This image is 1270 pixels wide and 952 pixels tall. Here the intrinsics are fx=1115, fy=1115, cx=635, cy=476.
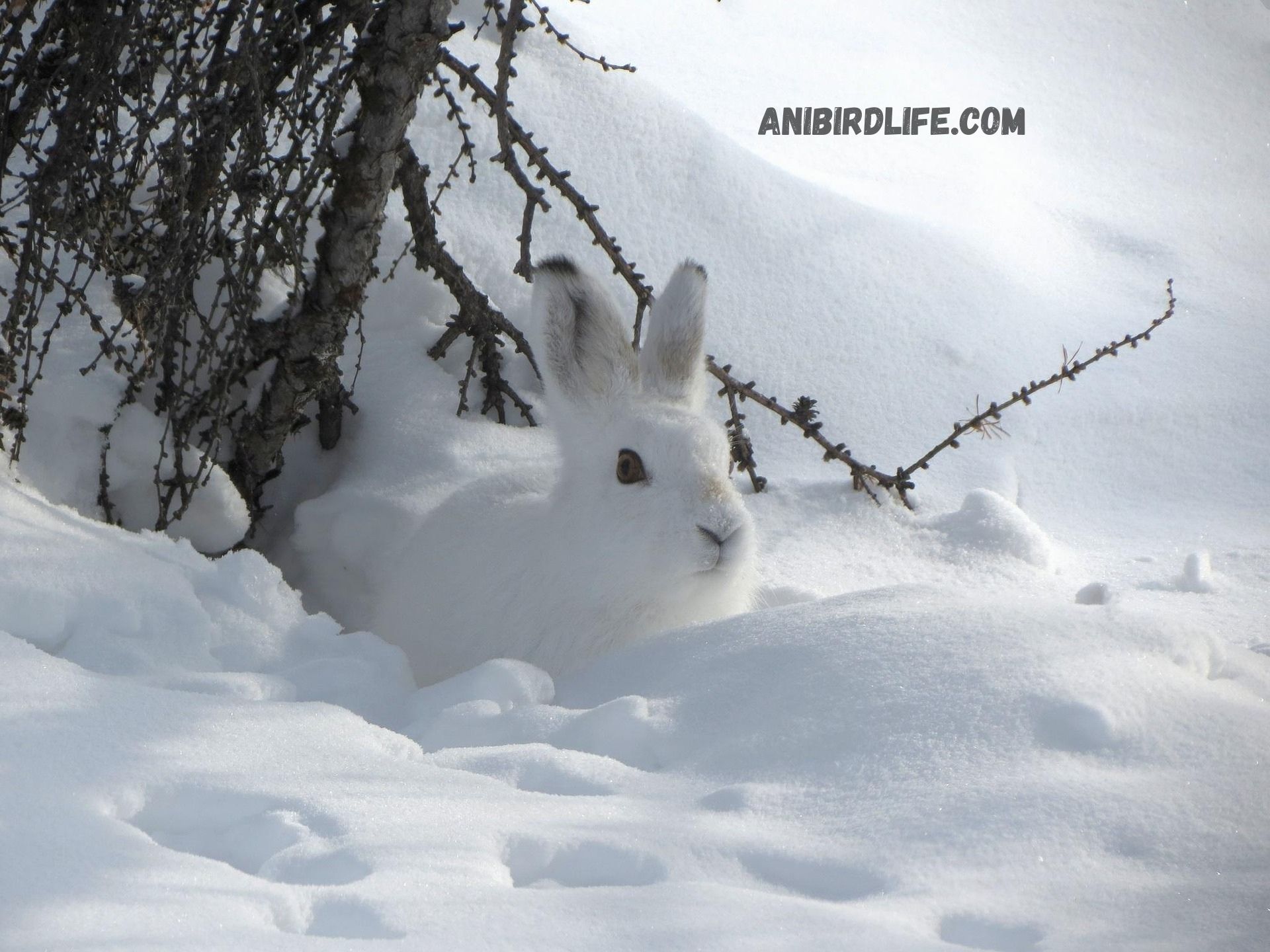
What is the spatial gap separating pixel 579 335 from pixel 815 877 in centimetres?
226

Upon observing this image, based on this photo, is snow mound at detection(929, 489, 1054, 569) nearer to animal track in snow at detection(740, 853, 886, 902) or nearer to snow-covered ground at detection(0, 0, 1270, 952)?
snow-covered ground at detection(0, 0, 1270, 952)

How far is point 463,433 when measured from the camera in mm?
4441

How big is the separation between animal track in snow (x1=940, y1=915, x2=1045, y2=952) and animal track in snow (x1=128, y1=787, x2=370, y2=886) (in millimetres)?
785

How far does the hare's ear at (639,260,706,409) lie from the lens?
142 inches

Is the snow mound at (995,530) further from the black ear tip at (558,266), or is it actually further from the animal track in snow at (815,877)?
the animal track in snow at (815,877)

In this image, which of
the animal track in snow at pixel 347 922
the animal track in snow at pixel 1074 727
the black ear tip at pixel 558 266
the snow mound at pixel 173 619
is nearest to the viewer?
the animal track in snow at pixel 347 922

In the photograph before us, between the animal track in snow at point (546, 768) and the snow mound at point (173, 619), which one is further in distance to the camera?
the snow mound at point (173, 619)

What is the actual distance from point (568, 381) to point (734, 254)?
1.73 m

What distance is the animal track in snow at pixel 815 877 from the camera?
156 cm

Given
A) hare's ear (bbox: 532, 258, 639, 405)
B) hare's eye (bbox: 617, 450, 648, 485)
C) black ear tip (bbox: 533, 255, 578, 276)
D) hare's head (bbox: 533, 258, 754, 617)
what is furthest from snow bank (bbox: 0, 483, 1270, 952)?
black ear tip (bbox: 533, 255, 578, 276)

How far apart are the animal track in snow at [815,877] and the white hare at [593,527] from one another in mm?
1524

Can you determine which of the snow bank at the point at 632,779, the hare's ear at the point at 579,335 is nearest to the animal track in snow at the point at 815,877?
the snow bank at the point at 632,779

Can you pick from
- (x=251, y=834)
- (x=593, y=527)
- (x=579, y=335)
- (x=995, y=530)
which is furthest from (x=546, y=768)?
(x=995, y=530)

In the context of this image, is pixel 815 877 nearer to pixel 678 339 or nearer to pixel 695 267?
pixel 678 339
